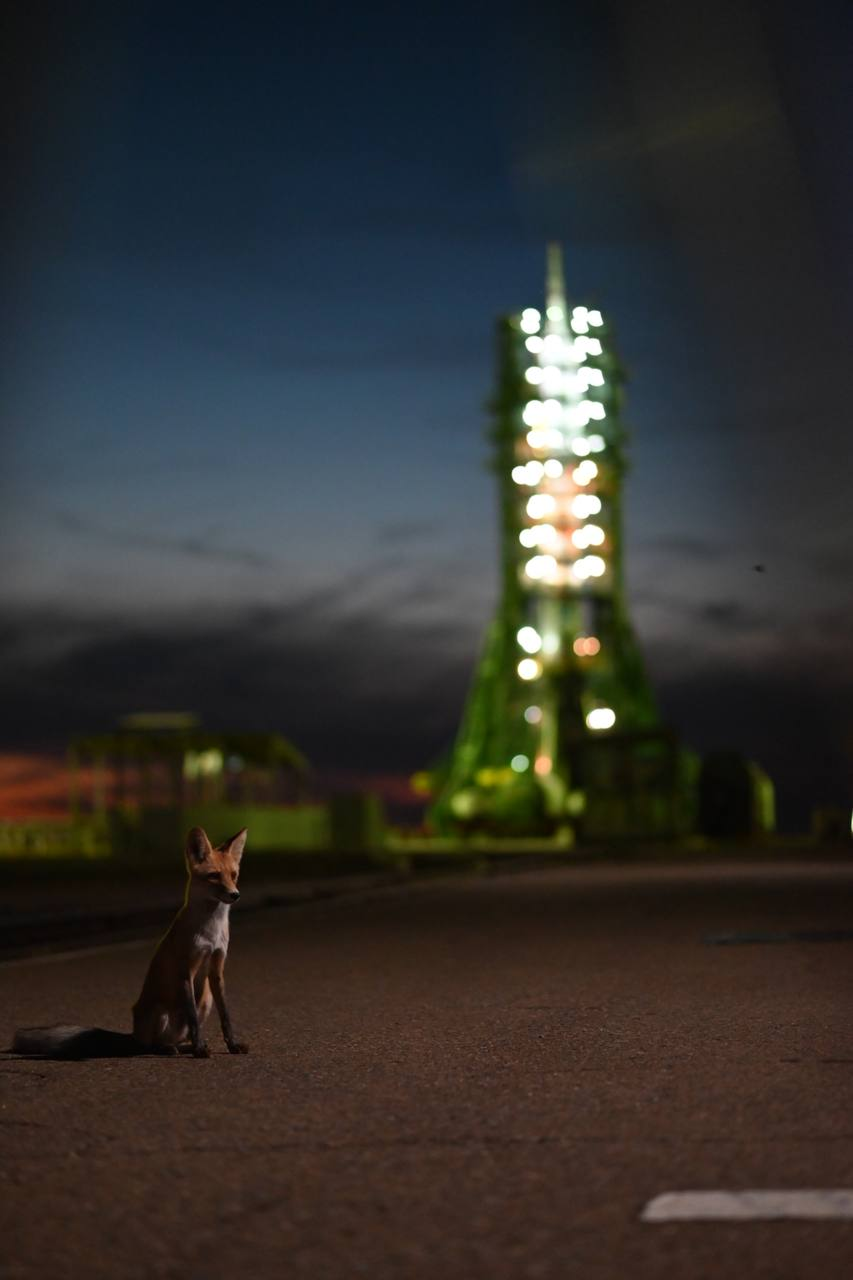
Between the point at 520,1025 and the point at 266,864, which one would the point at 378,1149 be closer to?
the point at 520,1025

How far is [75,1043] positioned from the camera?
27.1 ft

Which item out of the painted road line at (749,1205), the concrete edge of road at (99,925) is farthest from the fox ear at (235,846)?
the concrete edge of road at (99,925)

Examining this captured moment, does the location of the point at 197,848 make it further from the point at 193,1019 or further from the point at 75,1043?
the point at 75,1043

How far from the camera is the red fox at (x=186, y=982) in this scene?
771 centimetres

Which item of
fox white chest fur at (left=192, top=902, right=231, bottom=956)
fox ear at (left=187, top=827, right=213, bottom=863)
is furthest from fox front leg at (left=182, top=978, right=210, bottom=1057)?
fox ear at (left=187, top=827, right=213, bottom=863)

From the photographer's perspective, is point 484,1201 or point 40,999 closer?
point 484,1201

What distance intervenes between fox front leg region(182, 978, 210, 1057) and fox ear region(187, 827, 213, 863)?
50cm

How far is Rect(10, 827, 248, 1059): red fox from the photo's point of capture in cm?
771

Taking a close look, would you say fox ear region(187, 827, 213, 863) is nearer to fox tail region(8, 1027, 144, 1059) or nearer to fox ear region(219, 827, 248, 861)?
fox ear region(219, 827, 248, 861)

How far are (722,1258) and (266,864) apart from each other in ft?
118

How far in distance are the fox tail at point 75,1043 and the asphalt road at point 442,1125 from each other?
2.5 inches

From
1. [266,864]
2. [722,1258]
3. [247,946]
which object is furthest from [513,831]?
[722,1258]

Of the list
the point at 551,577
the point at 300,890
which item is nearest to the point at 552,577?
the point at 551,577

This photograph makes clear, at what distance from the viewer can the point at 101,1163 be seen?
5809 mm
